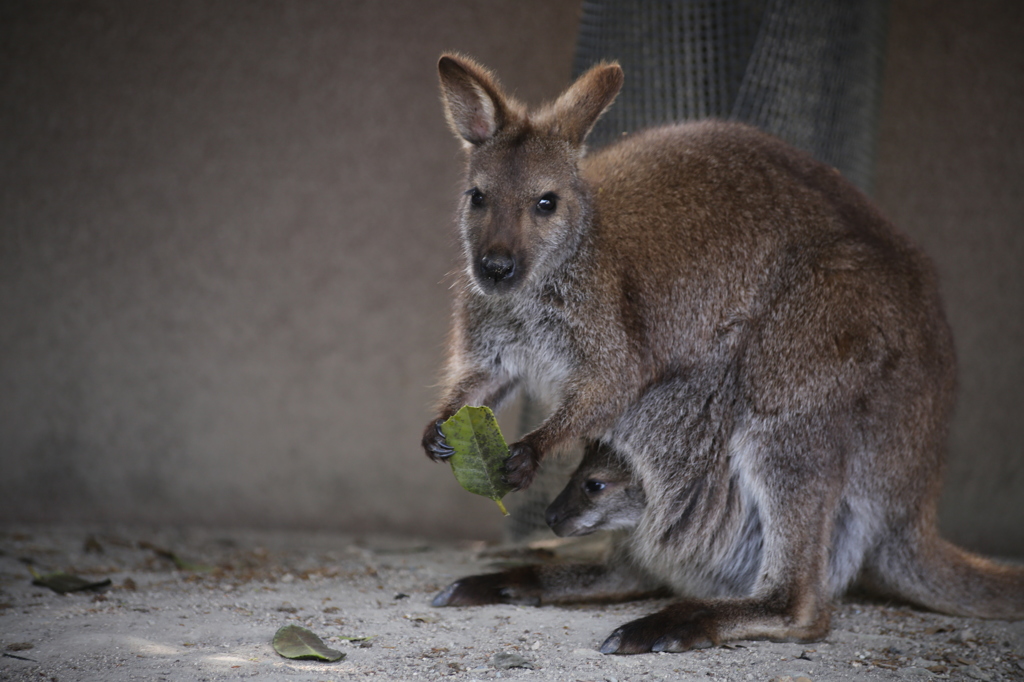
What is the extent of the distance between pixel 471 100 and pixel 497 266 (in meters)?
0.59

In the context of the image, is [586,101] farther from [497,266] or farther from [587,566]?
[587,566]

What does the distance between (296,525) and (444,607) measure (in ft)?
7.34

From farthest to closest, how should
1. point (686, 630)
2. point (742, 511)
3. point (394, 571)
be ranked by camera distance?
point (394, 571)
point (742, 511)
point (686, 630)

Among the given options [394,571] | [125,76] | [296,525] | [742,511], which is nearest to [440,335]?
[296,525]

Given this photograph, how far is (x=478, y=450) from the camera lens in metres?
2.56

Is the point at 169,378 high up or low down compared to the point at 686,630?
up

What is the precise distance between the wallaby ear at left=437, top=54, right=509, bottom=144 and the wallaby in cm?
109

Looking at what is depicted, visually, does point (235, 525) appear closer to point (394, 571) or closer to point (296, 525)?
point (296, 525)

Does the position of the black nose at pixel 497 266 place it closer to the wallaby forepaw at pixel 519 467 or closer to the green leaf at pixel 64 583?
the wallaby forepaw at pixel 519 467

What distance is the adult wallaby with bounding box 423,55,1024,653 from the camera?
261cm

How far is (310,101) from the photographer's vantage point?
478 cm

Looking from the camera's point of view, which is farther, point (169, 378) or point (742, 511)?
point (169, 378)

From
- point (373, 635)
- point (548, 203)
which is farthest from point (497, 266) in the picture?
point (373, 635)

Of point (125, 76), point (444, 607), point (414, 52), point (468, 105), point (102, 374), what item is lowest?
point (444, 607)
